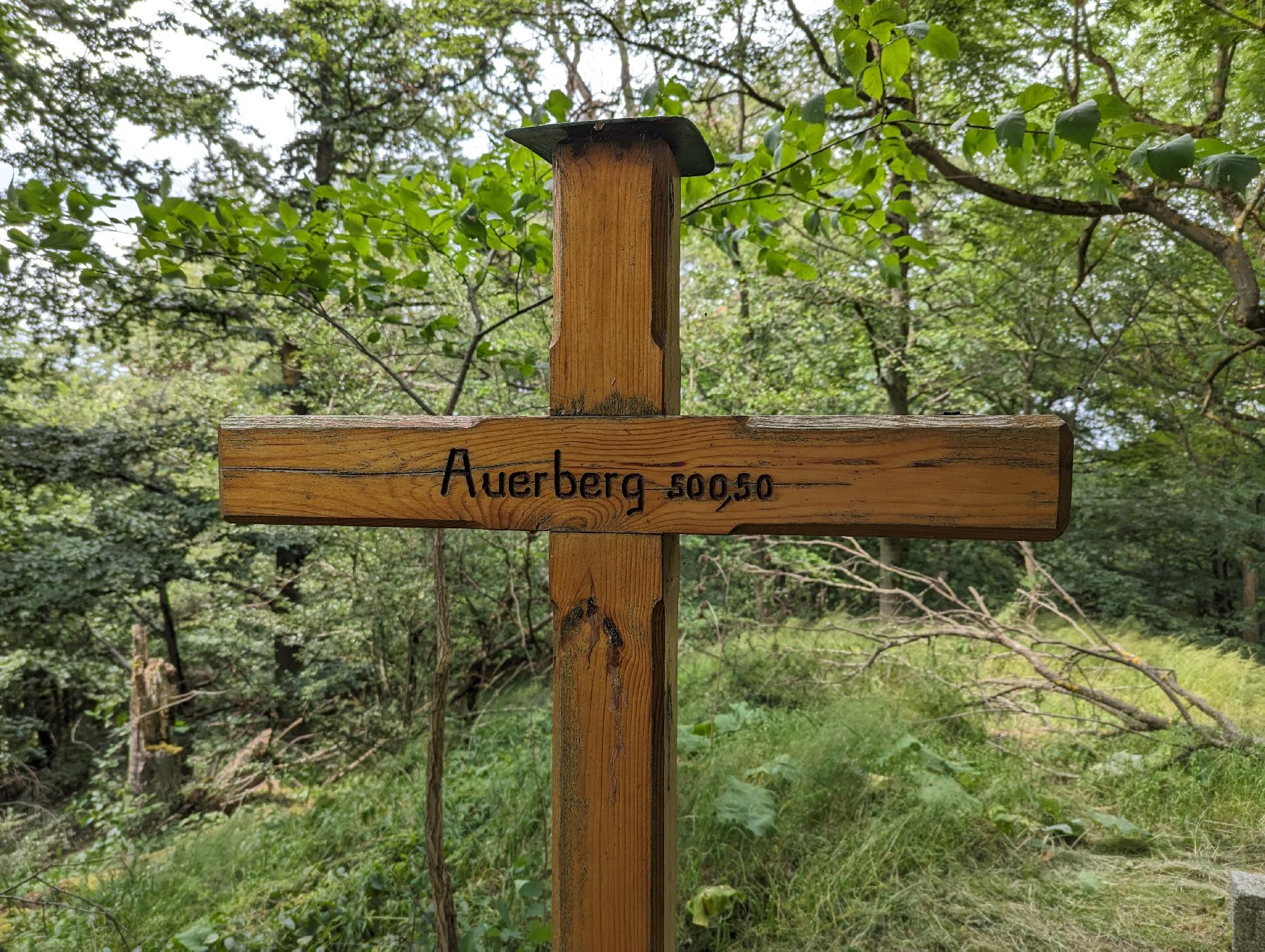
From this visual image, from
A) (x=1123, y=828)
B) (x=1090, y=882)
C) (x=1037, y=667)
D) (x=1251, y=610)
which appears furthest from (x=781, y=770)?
(x=1251, y=610)

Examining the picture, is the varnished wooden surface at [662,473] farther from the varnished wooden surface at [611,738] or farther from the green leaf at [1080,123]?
the green leaf at [1080,123]

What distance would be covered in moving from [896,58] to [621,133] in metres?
0.54

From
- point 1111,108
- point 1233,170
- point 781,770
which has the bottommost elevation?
point 781,770

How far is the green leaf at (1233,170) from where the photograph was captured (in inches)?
42.1

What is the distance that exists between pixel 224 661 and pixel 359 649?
2.04 m

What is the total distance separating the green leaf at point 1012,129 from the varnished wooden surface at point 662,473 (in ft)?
1.66

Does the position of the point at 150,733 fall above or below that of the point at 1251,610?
below

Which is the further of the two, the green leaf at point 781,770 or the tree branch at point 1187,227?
the green leaf at point 781,770

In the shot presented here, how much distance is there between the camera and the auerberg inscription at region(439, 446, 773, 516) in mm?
1012

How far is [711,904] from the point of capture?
7.35 ft

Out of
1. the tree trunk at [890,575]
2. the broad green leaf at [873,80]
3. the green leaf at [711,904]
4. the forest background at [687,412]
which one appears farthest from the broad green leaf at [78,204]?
the tree trunk at [890,575]

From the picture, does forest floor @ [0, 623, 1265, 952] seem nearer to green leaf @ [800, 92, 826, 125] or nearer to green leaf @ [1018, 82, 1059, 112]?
green leaf @ [800, 92, 826, 125]

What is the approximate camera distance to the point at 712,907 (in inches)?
88.1

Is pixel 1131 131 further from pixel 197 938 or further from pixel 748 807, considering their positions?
pixel 197 938
